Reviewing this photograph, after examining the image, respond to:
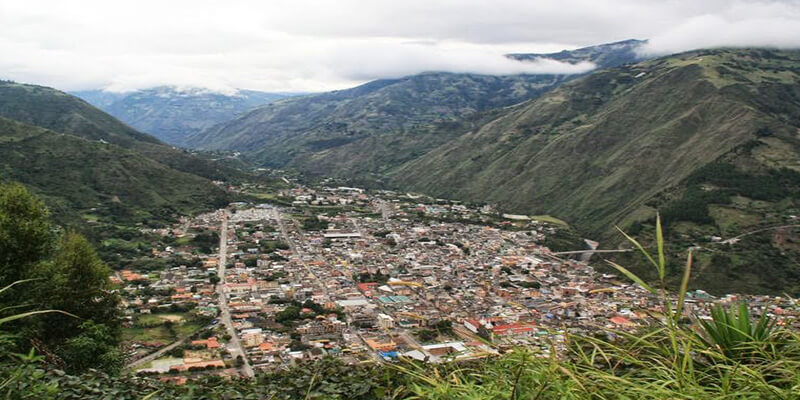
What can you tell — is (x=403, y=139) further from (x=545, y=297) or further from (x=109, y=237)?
(x=545, y=297)

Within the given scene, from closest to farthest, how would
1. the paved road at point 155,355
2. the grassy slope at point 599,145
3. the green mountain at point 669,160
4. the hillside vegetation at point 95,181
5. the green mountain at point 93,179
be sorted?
1. the paved road at point 155,355
2. the green mountain at point 669,160
3. the hillside vegetation at point 95,181
4. the green mountain at point 93,179
5. the grassy slope at point 599,145

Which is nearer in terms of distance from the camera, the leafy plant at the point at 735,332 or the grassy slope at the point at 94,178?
the leafy plant at the point at 735,332

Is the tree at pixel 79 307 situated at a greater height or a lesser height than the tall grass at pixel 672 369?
lesser

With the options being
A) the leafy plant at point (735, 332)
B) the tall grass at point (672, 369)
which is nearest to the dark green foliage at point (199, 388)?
the tall grass at point (672, 369)

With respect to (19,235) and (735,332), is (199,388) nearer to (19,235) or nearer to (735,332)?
(735,332)

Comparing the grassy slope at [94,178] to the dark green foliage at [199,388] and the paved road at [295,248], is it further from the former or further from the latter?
the dark green foliage at [199,388]

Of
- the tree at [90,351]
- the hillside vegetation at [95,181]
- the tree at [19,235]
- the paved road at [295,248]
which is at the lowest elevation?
the paved road at [295,248]

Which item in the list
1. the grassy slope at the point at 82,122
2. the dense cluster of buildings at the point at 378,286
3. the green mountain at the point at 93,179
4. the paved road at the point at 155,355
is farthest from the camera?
the grassy slope at the point at 82,122
